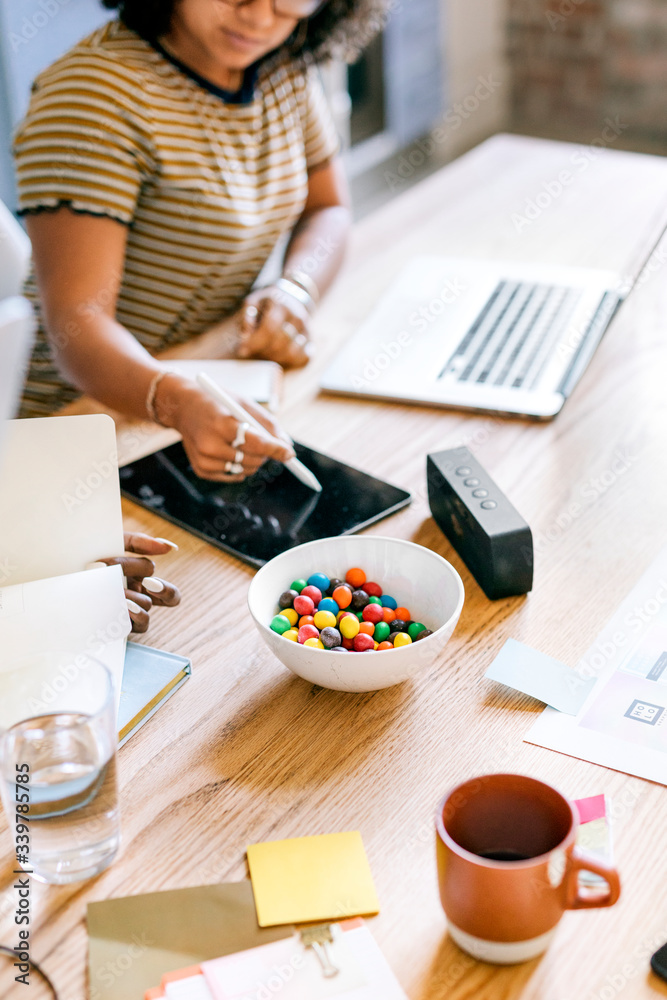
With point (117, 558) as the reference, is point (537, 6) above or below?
below

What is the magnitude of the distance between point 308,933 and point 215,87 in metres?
1.19

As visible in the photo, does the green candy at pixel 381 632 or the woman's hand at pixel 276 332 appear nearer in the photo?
the green candy at pixel 381 632

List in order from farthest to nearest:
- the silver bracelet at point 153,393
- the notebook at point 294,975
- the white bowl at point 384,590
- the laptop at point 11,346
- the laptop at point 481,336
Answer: the laptop at point 481,336 < the silver bracelet at point 153,393 < the white bowl at point 384,590 < the notebook at point 294,975 < the laptop at point 11,346

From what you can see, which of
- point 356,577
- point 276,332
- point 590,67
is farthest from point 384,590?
point 590,67

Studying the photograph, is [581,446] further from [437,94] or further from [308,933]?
[437,94]

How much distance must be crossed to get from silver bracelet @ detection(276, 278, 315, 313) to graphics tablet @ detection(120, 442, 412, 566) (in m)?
0.37

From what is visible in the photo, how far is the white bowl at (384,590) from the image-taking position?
0.74m

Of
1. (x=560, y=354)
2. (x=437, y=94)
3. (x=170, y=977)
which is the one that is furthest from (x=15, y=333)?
(x=437, y=94)

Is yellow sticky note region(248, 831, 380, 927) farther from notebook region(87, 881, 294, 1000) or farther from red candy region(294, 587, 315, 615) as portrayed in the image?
red candy region(294, 587, 315, 615)

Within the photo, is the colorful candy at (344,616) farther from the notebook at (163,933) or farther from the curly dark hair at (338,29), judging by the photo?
the curly dark hair at (338,29)

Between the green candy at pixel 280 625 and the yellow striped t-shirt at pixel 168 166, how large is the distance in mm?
682

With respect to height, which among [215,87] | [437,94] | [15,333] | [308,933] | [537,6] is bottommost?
[437,94]

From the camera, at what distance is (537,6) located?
429cm

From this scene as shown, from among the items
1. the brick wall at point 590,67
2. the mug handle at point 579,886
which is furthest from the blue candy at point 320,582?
the brick wall at point 590,67
